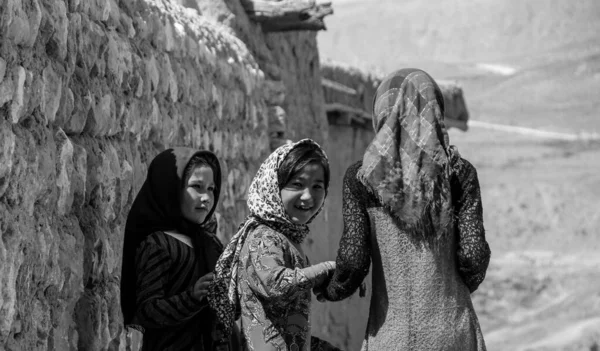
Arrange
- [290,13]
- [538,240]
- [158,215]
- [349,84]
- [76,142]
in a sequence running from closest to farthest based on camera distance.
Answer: [158,215] → [76,142] → [290,13] → [349,84] → [538,240]

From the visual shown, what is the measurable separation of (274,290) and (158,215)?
0.60m

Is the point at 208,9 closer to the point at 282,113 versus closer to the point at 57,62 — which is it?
the point at 282,113

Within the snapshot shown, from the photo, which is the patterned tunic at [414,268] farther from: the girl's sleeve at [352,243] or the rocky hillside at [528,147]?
the rocky hillside at [528,147]

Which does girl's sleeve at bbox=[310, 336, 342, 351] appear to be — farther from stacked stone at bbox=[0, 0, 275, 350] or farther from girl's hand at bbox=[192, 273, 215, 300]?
stacked stone at bbox=[0, 0, 275, 350]

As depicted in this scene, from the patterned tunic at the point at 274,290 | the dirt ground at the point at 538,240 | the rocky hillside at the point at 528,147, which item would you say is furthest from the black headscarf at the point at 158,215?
the dirt ground at the point at 538,240

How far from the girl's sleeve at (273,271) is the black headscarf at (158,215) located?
0.41 meters

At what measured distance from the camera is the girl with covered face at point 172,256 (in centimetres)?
346

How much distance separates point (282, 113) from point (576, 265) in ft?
57.3

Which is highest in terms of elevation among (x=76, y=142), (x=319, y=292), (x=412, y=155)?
(x=76, y=142)

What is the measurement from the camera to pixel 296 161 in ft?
11.1

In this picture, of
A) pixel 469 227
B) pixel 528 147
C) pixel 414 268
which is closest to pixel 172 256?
pixel 414 268

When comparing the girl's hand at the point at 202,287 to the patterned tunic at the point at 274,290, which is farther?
the girl's hand at the point at 202,287

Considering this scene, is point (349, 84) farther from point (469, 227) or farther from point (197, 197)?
point (469, 227)

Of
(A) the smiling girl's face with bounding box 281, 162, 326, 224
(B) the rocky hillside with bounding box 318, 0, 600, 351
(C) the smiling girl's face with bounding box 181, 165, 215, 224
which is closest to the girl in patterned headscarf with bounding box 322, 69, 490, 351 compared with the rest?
(A) the smiling girl's face with bounding box 281, 162, 326, 224
